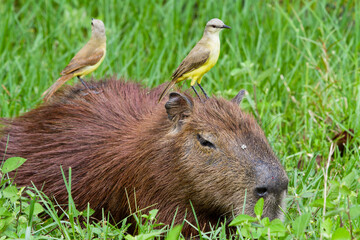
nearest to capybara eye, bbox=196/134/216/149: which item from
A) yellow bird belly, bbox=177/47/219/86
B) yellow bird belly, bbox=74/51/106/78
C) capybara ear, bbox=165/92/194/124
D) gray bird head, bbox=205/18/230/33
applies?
capybara ear, bbox=165/92/194/124

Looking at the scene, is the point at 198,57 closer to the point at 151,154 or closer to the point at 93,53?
the point at 151,154

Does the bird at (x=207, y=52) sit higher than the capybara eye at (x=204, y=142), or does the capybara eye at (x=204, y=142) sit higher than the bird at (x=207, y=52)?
the bird at (x=207, y=52)

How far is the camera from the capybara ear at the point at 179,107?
10.1 ft

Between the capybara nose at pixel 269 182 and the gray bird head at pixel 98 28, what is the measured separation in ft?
3.79

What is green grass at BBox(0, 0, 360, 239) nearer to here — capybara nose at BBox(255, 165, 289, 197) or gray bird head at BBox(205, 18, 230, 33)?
capybara nose at BBox(255, 165, 289, 197)

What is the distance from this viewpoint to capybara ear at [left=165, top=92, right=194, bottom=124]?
3092mm

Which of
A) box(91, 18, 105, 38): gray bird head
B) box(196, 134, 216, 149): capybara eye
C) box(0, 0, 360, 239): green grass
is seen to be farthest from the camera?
box(0, 0, 360, 239): green grass

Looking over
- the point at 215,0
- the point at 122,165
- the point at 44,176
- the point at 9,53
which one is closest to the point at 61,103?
the point at 44,176

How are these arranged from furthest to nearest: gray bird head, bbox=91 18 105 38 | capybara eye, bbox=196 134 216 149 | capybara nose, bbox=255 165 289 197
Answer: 1. gray bird head, bbox=91 18 105 38
2. capybara eye, bbox=196 134 216 149
3. capybara nose, bbox=255 165 289 197

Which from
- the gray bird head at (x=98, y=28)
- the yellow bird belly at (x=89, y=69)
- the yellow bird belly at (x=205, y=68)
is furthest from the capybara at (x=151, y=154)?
the gray bird head at (x=98, y=28)

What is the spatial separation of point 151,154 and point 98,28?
746 mm

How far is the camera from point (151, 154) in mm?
3137

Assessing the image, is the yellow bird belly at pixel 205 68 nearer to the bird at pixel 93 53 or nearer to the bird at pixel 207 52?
the bird at pixel 207 52

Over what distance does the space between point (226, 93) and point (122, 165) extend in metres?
1.54
